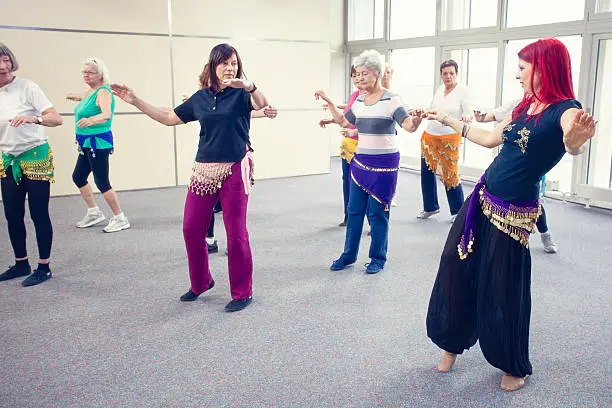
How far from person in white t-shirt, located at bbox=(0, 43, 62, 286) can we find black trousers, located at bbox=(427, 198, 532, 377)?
2474 millimetres

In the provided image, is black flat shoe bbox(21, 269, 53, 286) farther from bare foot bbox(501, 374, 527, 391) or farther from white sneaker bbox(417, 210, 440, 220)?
white sneaker bbox(417, 210, 440, 220)

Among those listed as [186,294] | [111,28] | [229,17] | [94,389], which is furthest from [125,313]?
[229,17]

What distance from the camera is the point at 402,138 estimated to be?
898cm

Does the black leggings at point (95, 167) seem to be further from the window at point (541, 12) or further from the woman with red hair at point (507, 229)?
the window at point (541, 12)

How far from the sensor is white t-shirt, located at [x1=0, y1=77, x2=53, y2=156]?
334cm

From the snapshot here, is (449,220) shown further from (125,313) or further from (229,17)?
(229,17)

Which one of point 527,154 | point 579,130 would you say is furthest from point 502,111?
point 579,130

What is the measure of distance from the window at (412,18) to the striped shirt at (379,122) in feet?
15.3

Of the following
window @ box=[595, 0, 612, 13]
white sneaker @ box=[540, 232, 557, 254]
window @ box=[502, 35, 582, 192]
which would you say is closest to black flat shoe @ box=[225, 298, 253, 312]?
white sneaker @ box=[540, 232, 557, 254]

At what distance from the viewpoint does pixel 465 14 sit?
754cm

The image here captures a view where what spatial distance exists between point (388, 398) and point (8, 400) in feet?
5.10

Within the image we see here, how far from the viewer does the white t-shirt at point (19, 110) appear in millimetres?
3344

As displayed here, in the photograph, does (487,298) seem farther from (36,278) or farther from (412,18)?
(412,18)

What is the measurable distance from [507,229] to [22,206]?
2955mm
